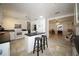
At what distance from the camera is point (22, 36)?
1427mm

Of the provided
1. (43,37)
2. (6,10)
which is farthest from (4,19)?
(43,37)

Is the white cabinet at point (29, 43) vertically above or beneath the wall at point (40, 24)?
beneath

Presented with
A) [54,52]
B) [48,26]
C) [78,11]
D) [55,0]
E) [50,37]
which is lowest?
[54,52]

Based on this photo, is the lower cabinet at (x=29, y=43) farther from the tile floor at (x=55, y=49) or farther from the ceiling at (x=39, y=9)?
the ceiling at (x=39, y=9)

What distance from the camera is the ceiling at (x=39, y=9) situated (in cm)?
142

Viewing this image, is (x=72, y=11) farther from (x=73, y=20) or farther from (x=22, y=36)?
(x=22, y=36)

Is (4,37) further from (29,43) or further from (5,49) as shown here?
(29,43)

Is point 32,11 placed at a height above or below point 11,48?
above

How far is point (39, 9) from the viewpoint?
4.74 feet

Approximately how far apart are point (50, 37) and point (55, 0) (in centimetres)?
51

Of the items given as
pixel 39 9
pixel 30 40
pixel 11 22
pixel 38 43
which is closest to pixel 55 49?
pixel 38 43

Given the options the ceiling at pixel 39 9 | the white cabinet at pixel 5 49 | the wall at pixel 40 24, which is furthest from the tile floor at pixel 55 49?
the ceiling at pixel 39 9

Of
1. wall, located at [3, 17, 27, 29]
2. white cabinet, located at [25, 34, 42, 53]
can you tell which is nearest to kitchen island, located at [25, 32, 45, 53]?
white cabinet, located at [25, 34, 42, 53]

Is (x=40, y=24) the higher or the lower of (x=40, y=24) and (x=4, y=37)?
the higher
